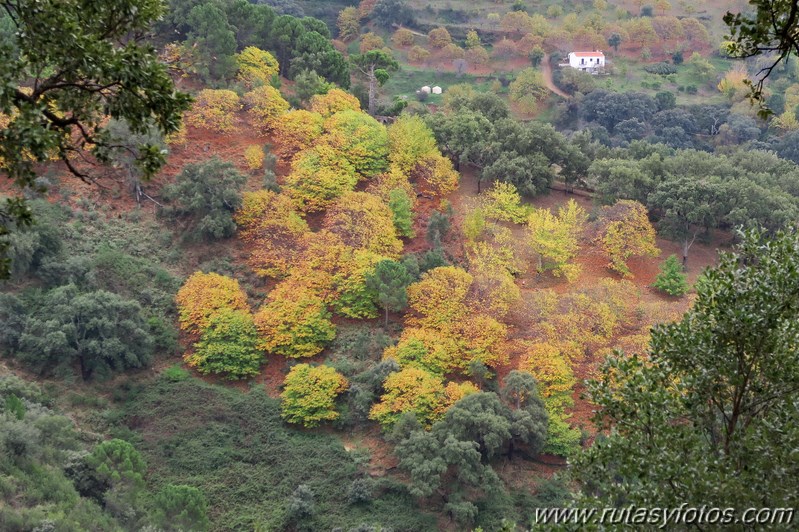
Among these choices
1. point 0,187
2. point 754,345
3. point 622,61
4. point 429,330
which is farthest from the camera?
point 622,61

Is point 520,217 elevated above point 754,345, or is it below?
below

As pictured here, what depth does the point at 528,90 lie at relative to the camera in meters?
63.4

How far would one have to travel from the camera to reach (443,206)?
3600 cm

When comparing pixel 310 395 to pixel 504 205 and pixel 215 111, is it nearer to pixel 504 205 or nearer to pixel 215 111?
pixel 504 205

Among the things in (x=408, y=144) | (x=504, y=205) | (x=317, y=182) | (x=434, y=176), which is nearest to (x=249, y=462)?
(x=317, y=182)

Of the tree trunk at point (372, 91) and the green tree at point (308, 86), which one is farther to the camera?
the tree trunk at point (372, 91)

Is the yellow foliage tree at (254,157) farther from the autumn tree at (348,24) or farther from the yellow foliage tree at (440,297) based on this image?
the autumn tree at (348,24)

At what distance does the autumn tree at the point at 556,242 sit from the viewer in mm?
32781

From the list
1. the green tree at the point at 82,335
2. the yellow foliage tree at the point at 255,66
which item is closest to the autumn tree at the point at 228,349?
the green tree at the point at 82,335

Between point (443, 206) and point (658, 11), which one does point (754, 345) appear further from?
point (658, 11)

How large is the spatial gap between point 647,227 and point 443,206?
8.50m

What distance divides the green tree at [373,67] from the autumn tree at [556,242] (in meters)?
14.6

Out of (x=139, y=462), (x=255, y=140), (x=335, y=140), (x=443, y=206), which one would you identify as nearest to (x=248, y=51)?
(x=255, y=140)

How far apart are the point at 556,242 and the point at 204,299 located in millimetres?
13720
